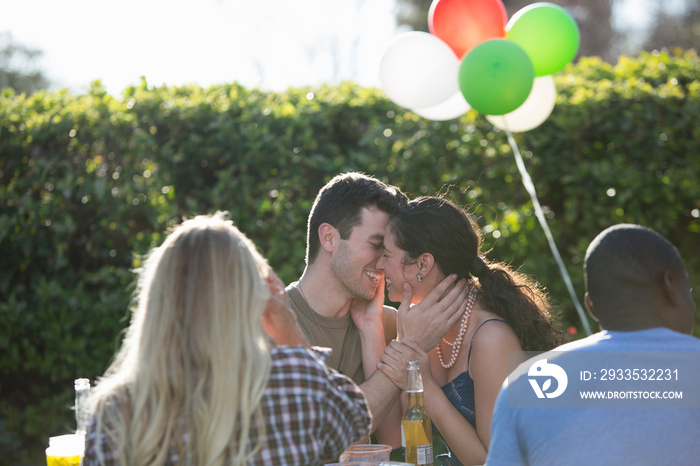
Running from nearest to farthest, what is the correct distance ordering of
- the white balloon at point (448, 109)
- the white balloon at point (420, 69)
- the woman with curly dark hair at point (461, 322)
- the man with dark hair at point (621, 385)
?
the man with dark hair at point (621, 385) < the woman with curly dark hair at point (461, 322) < the white balloon at point (420, 69) < the white balloon at point (448, 109)

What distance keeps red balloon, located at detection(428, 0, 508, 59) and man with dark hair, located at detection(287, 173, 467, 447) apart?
1537 millimetres

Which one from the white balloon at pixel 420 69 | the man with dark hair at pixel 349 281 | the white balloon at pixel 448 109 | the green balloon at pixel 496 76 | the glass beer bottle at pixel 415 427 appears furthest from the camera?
the white balloon at pixel 448 109

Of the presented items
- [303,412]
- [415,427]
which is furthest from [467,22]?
[303,412]

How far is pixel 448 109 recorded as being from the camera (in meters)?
4.53

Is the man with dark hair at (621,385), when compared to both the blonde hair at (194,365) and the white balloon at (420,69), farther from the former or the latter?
the white balloon at (420,69)

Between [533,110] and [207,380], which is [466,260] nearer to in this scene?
[207,380]

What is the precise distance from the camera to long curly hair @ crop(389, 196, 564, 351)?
292 centimetres

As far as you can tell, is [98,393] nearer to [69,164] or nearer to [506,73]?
[506,73]

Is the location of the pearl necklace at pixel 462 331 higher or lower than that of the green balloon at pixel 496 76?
lower

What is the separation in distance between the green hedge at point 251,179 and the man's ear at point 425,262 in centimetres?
221

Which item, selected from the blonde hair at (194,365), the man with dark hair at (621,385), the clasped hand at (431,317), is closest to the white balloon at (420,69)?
the clasped hand at (431,317)

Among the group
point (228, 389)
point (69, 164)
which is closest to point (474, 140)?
point (69, 164)

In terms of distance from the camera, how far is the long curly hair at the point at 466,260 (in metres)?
2.92

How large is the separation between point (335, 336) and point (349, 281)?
28cm
